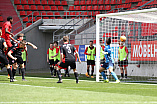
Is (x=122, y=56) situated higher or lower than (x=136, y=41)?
lower

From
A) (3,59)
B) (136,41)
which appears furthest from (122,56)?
(3,59)

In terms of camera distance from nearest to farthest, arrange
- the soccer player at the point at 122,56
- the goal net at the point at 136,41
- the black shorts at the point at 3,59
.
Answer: the black shorts at the point at 3,59
the goal net at the point at 136,41
the soccer player at the point at 122,56

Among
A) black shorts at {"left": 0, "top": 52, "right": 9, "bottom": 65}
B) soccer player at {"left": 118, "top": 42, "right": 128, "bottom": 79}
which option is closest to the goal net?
soccer player at {"left": 118, "top": 42, "right": 128, "bottom": 79}

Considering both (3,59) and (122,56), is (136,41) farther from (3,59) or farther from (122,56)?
(3,59)

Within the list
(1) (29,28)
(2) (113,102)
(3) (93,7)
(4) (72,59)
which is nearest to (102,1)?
(3) (93,7)

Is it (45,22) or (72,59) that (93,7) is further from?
(72,59)

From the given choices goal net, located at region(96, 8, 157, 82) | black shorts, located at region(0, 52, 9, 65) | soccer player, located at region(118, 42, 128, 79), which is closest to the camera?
black shorts, located at region(0, 52, 9, 65)

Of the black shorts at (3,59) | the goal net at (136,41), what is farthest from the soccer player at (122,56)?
the black shorts at (3,59)

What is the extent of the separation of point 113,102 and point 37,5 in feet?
78.1

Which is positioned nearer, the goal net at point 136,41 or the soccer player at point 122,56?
the goal net at point 136,41

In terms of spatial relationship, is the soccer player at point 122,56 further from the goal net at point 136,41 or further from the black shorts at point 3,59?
the black shorts at point 3,59

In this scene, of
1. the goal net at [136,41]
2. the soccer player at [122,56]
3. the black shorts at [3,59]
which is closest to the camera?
the black shorts at [3,59]

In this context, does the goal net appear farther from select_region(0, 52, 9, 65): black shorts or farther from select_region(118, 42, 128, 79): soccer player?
select_region(0, 52, 9, 65): black shorts

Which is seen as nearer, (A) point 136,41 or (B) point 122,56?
(B) point 122,56
